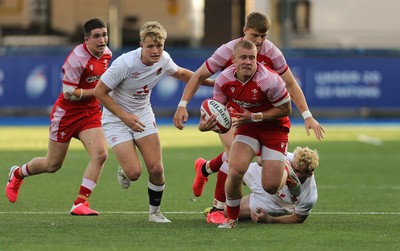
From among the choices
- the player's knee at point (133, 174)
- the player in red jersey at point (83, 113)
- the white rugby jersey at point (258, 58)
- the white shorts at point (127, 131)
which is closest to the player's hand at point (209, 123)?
the white rugby jersey at point (258, 58)

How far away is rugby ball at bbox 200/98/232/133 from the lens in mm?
11078

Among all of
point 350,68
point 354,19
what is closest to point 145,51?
point 350,68

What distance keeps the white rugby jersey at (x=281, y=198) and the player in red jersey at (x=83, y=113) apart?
181 cm

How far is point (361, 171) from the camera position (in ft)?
60.5

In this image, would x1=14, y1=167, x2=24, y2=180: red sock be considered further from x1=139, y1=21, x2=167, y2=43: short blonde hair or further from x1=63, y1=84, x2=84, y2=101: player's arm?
x1=139, y1=21, x2=167, y2=43: short blonde hair

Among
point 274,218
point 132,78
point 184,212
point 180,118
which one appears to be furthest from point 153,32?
point 184,212

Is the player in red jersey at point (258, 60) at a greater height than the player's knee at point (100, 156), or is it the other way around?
the player in red jersey at point (258, 60)

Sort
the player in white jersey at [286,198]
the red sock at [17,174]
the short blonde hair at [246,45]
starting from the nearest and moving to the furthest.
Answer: the short blonde hair at [246,45] → the player in white jersey at [286,198] → the red sock at [17,174]

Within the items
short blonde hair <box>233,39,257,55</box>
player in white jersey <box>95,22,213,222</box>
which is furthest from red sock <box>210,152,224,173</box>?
short blonde hair <box>233,39,257,55</box>

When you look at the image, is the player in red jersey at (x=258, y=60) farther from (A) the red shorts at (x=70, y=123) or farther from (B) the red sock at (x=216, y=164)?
(A) the red shorts at (x=70, y=123)

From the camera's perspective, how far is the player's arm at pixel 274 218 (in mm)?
11812

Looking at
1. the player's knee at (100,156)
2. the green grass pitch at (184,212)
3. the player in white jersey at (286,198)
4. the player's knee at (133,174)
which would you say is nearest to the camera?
the green grass pitch at (184,212)

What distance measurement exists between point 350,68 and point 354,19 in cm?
1000

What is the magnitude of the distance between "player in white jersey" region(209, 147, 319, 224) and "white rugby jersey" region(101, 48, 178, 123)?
137cm
